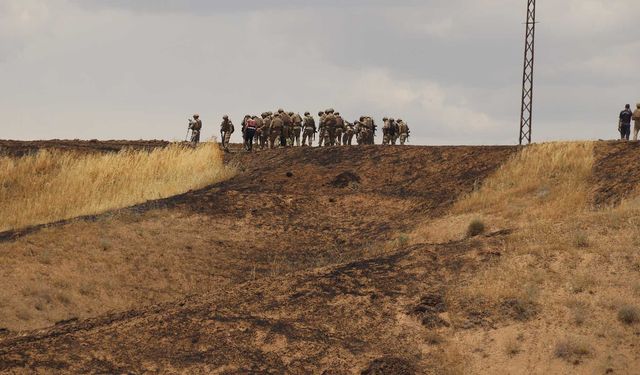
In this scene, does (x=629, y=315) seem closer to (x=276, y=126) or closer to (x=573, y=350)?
(x=573, y=350)

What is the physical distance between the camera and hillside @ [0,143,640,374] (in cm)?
1608

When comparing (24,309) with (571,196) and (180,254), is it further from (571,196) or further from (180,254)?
(571,196)

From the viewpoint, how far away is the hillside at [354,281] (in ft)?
52.7

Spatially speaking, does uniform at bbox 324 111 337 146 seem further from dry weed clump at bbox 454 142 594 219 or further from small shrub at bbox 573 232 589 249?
small shrub at bbox 573 232 589 249

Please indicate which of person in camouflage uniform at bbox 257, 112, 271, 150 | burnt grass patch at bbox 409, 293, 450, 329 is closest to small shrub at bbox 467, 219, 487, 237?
burnt grass patch at bbox 409, 293, 450, 329

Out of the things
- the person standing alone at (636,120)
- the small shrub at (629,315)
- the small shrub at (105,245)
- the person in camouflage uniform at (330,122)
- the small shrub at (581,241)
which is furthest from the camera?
the person in camouflage uniform at (330,122)

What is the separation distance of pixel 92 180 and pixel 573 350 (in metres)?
19.1

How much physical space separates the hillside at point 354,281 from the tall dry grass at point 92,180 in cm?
213

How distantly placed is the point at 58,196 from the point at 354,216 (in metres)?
7.90

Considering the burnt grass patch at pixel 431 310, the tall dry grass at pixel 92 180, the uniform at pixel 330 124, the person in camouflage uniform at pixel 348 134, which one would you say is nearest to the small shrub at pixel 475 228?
the burnt grass patch at pixel 431 310

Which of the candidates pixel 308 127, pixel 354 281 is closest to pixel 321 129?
pixel 308 127

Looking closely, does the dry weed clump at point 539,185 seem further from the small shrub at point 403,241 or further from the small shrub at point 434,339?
the small shrub at point 434,339

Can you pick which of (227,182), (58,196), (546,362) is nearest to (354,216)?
(227,182)

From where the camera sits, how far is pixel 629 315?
53.4 ft
